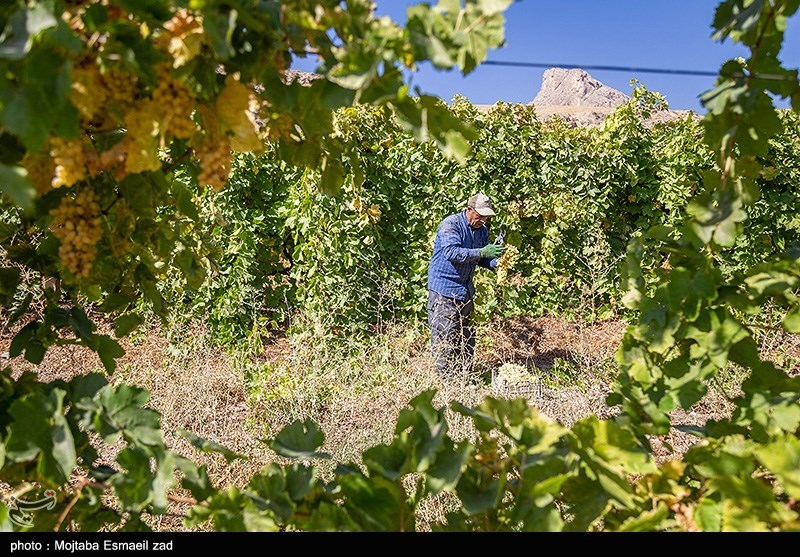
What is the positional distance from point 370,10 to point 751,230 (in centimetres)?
656

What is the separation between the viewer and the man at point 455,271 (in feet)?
14.3

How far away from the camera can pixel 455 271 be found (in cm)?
452

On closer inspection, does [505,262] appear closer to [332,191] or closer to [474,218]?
[474,218]

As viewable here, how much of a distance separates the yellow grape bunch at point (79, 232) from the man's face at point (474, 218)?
368 centimetres

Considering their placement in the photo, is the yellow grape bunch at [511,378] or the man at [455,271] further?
the man at [455,271]

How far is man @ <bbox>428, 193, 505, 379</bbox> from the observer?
436 cm

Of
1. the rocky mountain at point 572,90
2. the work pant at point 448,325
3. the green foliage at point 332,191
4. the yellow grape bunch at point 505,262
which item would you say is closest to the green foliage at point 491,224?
the yellow grape bunch at point 505,262

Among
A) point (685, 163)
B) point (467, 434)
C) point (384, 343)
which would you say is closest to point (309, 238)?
point (384, 343)

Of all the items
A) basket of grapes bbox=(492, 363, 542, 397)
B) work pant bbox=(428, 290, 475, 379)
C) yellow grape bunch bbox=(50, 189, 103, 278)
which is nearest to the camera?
yellow grape bunch bbox=(50, 189, 103, 278)

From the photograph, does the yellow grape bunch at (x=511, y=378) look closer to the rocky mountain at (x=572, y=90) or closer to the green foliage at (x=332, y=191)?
the green foliage at (x=332, y=191)

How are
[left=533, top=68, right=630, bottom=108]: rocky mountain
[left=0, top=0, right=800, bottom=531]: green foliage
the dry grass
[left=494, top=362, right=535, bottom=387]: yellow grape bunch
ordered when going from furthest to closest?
1. [left=533, top=68, right=630, bottom=108]: rocky mountain
2. [left=494, top=362, right=535, bottom=387]: yellow grape bunch
3. the dry grass
4. [left=0, top=0, right=800, bottom=531]: green foliage

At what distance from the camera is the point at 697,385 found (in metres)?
1.03

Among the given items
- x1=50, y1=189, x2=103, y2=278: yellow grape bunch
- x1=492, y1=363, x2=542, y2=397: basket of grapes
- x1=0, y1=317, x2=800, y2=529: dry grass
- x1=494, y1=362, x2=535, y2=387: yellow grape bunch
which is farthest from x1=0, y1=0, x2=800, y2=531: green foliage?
x1=494, y1=362, x2=535, y2=387: yellow grape bunch

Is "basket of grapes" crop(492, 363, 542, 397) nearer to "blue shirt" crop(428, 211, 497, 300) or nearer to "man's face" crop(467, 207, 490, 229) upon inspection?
"blue shirt" crop(428, 211, 497, 300)
